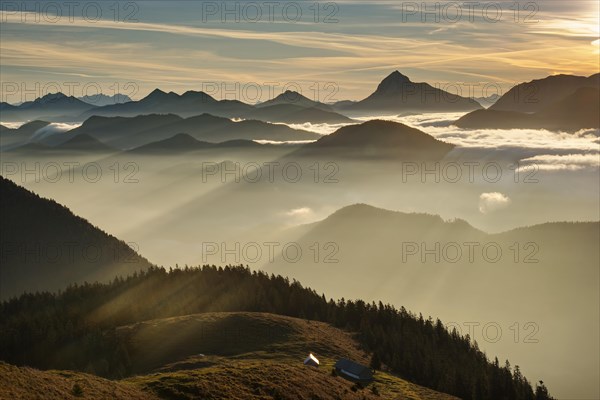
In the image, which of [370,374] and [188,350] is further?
[188,350]

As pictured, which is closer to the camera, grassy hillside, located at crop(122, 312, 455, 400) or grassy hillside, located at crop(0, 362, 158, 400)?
grassy hillside, located at crop(0, 362, 158, 400)

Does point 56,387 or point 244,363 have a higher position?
point 56,387

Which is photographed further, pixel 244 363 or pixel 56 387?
pixel 244 363

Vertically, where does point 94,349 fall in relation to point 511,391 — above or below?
above

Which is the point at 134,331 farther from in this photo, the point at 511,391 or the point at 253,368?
the point at 511,391

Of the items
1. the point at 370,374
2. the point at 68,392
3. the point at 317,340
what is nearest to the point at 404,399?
the point at 370,374

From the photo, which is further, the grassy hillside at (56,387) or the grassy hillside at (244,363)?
the grassy hillside at (244,363)

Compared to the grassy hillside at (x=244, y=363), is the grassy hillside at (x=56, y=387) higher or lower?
higher

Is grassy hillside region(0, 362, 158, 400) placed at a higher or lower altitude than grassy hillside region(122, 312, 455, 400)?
higher
